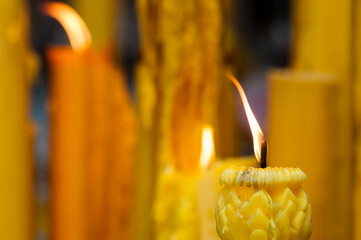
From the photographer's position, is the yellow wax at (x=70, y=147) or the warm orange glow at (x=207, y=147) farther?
the yellow wax at (x=70, y=147)

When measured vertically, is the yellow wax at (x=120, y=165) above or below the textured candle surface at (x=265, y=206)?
below

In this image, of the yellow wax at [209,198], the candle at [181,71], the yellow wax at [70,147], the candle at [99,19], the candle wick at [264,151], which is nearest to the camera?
the candle wick at [264,151]

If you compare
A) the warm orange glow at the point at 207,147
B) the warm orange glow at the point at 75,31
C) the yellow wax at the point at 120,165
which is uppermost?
the warm orange glow at the point at 75,31

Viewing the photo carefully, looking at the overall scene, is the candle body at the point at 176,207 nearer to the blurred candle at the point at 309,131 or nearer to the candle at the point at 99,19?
the blurred candle at the point at 309,131

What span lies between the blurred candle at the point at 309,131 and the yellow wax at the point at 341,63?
61 mm

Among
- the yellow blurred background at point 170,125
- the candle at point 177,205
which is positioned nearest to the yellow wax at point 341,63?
the yellow blurred background at point 170,125

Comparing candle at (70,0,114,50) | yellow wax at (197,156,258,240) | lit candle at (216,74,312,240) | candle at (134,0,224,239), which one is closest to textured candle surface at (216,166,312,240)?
lit candle at (216,74,312,240)

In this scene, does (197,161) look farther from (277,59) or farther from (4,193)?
(277,59)

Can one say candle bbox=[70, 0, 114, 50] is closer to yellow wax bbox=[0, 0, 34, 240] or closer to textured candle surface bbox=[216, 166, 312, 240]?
yellow wax bbox=[0, 0, 34, 240]

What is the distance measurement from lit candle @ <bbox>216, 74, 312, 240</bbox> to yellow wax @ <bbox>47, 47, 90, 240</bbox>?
0.34 meters

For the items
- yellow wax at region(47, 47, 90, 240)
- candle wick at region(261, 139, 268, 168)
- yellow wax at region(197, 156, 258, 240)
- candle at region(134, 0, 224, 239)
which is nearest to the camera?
candle wick at region(261, 139, 268, 168)

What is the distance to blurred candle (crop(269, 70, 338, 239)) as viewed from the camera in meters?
0.38

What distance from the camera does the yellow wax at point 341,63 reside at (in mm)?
457

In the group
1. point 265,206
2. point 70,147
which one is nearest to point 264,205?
point 265,206
